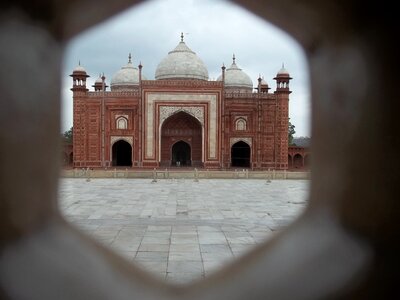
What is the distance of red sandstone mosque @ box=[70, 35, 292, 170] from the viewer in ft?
70.9

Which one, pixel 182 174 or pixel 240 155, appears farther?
pixel 240 155

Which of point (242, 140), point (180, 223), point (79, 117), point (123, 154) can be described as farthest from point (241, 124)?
point (180, 223)

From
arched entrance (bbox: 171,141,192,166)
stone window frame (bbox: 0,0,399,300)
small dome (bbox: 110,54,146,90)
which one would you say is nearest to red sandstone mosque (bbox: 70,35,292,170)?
arched entrance (bbox: 171,141,192,166)

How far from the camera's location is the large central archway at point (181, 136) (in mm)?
22500

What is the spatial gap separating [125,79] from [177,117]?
549 centimetres

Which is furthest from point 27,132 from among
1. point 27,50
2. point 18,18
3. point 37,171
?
point 18,18

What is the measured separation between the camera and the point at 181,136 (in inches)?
895

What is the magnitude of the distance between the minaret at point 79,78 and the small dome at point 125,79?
13.2ft

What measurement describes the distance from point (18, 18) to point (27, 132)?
0.50 metres

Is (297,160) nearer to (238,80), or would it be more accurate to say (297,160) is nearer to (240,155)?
(240,155)

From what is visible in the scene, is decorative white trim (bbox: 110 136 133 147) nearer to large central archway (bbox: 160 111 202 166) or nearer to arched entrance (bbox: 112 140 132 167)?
large central archway (bbox: 160 111 202 166)

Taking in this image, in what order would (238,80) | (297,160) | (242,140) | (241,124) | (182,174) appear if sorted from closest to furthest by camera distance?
(182,174) → (242,140) → (241,124) → (297,160) → (238,80)

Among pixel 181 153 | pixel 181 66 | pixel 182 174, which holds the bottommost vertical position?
pixel 182 174

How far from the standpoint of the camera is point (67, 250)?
2090 millimetres
